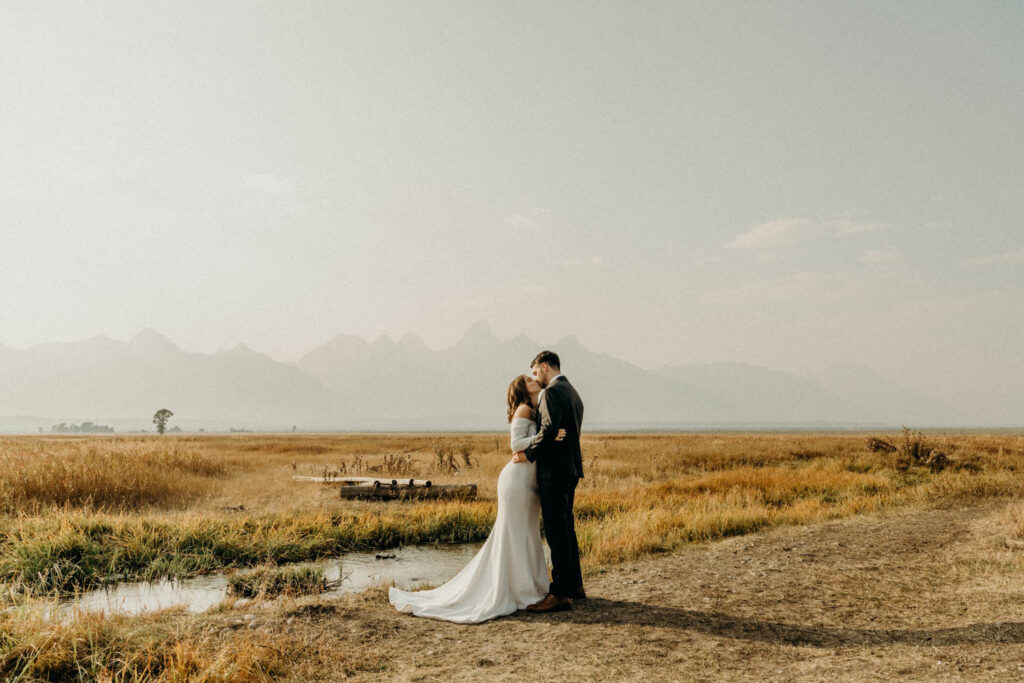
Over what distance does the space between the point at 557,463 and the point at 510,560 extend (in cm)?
153

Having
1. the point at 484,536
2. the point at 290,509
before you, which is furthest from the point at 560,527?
the point at 290,509

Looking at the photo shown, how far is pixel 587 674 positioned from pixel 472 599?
2.79 metres

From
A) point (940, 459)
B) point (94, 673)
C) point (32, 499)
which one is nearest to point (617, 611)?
point (94, 673)

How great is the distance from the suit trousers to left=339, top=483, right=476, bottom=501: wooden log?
40.8 feet

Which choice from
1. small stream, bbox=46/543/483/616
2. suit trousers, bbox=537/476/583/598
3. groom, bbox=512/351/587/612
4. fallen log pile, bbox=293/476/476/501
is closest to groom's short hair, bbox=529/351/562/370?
groom, bbox=512/351/587/612

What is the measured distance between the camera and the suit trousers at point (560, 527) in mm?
8594

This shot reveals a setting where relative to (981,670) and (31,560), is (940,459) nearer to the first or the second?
(981,670)

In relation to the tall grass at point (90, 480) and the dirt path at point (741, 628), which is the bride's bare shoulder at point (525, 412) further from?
the tall grass at point (90, 480)

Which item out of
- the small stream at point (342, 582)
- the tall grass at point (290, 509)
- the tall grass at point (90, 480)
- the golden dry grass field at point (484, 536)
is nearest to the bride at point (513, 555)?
the golden dry grass field at point (484, 536)

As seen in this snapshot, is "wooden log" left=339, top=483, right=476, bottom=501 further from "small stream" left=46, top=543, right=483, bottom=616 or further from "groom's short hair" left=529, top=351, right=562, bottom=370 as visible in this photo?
"groom's short hair" left=529, top=351, right=562, bottom=370

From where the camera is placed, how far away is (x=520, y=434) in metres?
8.69

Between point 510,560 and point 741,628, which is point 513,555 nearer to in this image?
point 510,560

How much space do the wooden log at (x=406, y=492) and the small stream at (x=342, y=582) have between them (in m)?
5.25

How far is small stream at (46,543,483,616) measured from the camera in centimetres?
1055
